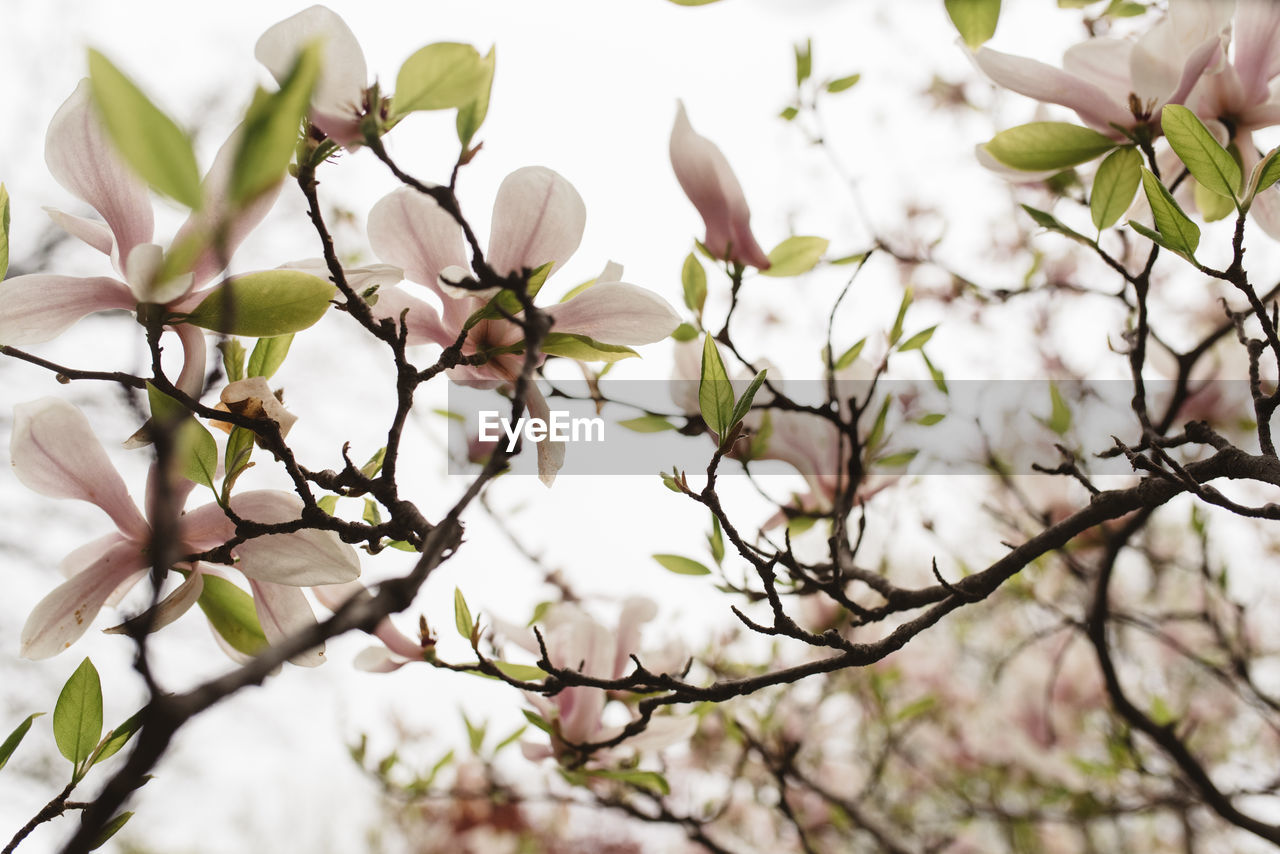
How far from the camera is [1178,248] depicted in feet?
1.59

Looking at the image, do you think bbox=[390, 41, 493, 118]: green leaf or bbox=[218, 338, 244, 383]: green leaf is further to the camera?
bbox=[218, 338, 244, 383]: green leaf

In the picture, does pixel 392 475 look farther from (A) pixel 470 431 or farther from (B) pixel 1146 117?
(B) pixel 1146 117

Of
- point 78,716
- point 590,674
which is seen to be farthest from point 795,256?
point 78,716

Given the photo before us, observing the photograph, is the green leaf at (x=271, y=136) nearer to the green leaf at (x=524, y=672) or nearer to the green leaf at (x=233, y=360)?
the green leaf at (x=233, y=360)

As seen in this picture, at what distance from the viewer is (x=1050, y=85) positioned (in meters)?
0.57

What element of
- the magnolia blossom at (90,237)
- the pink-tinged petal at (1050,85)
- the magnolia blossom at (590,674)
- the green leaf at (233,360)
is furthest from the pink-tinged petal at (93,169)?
the pink-tinged petal at (1050,85)

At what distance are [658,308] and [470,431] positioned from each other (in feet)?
1.54

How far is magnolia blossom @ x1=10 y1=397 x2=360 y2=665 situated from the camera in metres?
0.46

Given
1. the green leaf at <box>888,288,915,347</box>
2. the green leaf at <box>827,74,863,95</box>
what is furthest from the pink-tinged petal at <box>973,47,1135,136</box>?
the green leaf at <box>827,74,863,95</box>

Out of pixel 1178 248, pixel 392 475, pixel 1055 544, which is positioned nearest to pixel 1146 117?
pixel 1178 248

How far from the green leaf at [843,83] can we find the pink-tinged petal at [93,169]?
2.74ft

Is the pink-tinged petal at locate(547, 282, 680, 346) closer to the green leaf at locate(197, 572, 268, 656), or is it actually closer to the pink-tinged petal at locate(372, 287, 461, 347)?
the pink-tinged petal at locate(372, 287, 461, 347)

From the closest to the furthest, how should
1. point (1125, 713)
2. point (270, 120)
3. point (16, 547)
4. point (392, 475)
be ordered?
point (270, 120), point (392, 475), point (1125, 713), point (16, 547)

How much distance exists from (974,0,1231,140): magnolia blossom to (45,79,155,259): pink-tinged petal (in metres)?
0.54
